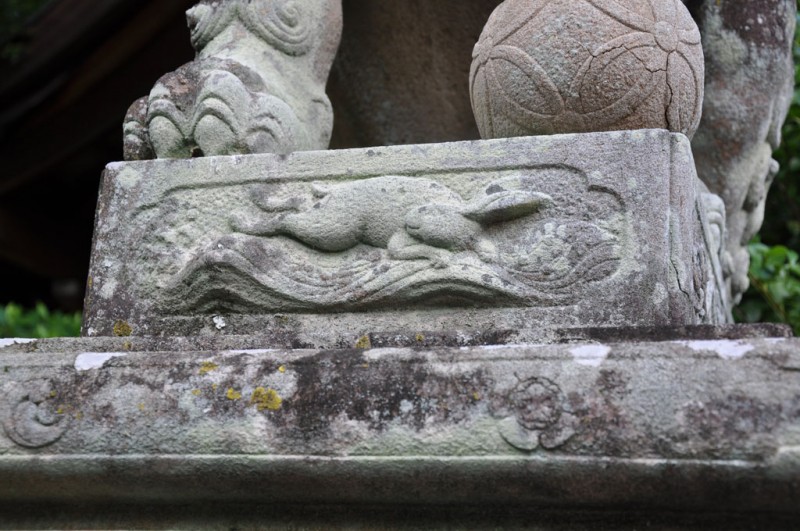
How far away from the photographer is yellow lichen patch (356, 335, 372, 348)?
1728 mm

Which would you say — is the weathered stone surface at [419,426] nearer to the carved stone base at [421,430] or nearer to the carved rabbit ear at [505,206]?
the carved stone base at [421,430]

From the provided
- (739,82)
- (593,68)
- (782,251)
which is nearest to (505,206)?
(593,68)

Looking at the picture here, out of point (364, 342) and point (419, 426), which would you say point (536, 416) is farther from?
point (364, 342)

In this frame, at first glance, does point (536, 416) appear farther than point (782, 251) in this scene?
No

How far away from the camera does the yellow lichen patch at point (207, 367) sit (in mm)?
1642

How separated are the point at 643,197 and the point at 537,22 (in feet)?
1.25

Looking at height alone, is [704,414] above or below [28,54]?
below

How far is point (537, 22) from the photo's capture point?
1.98m

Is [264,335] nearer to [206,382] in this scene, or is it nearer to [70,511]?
[206,382]

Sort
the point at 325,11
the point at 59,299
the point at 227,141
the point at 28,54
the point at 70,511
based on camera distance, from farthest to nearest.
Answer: the point at 59,299 < the point at 28,54 < the point at 325,11 < the point at 227,141 < the point at 70,511

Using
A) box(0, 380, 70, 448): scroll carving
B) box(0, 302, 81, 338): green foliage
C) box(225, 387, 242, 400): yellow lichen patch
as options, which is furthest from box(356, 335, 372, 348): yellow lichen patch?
box(0, 302, 81, 338): green foliage

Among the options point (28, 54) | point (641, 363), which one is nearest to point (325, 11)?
point (641, 363)

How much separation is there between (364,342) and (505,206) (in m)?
0.31

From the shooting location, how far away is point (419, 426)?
1.53 metres
